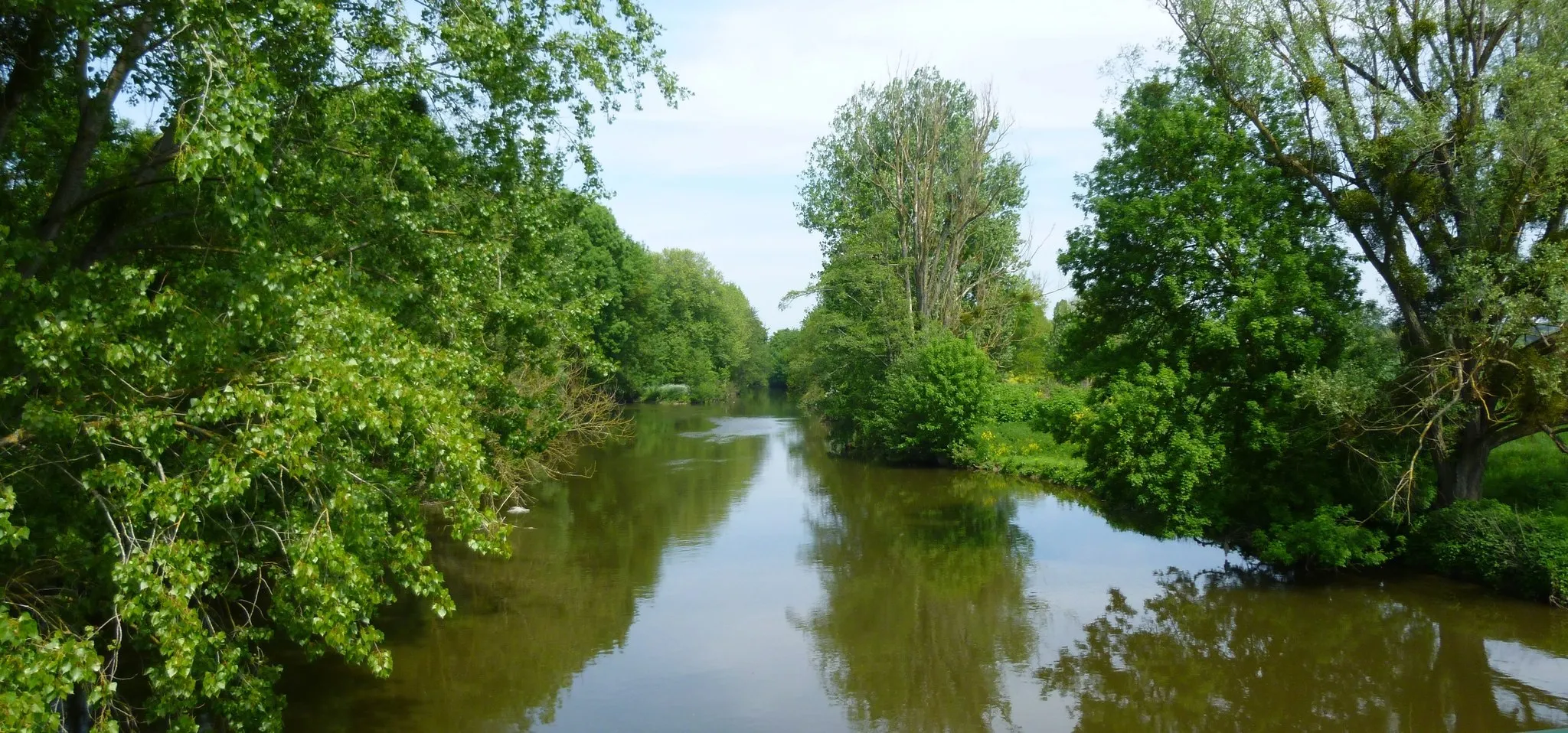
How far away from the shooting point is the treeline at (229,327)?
6.79m

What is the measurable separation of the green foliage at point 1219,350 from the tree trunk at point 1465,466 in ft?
4.26

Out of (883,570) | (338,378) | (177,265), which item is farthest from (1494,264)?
(177,265)

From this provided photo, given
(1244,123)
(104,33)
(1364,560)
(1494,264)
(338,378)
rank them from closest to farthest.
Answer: (338,378) → (104,33) → (1494,264) → (1364,560) → (1244,123)

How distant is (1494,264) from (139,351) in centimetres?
1755

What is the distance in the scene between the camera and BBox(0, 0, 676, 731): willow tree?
6766mm

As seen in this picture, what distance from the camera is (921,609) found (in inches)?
652

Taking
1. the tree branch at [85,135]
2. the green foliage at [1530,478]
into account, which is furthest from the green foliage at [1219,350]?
the tree branch at [85,135]

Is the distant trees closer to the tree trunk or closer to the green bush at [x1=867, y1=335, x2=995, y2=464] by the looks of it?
the green bush at [x1=867, y1=335, x2=995, y2=464]

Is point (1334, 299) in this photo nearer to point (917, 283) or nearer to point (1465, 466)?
point (1465, 466)

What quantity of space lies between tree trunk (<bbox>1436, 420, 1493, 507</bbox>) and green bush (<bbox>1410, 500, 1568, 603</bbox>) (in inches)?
16.9

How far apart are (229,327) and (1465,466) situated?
17962 mm

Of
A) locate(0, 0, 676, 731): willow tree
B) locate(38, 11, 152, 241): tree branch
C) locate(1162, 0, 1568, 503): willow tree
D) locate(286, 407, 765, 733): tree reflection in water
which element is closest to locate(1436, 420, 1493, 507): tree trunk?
locate(1162, 0, 1568, 503): willow tree

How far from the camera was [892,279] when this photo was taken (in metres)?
37.1

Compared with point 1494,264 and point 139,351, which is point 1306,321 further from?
point 139,351
